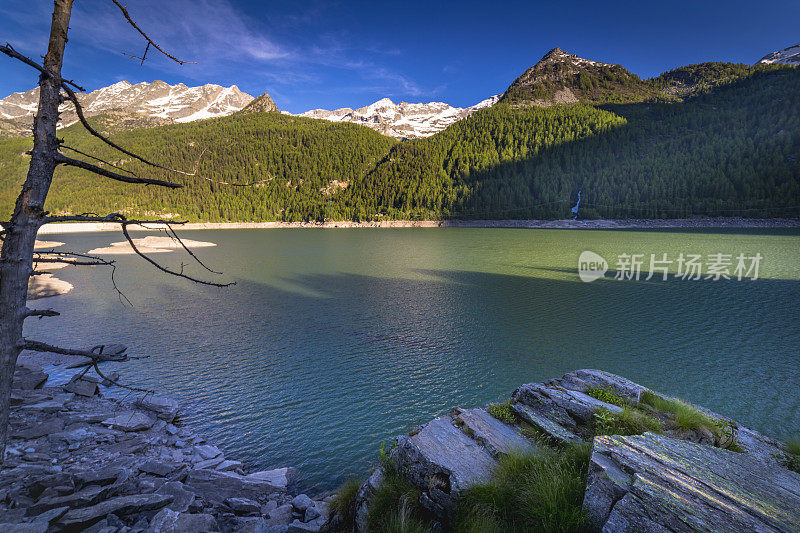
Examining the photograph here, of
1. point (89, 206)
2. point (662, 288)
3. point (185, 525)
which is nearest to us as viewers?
point (185, 525)

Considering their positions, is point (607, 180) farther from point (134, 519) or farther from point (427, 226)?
point (134, 519)

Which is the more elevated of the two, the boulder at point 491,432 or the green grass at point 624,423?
the green grass at point 624,423

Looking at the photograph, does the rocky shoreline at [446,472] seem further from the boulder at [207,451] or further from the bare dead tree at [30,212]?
the bare dead tree at [30,212]

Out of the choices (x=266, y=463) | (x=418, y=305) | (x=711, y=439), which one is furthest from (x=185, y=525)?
(x=418, y=305)

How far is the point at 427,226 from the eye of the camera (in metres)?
164

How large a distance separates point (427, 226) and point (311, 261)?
11267cm

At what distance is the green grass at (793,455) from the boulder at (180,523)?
11404mm

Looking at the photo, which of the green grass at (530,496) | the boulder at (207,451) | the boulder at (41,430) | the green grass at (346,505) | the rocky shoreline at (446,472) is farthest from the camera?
the boulder at (207,451)

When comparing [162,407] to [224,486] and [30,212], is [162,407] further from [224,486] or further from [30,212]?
[30,212]

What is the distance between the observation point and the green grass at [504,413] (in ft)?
28.1

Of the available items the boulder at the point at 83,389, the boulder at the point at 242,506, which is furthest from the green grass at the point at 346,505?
the boulder at the point at 83,389

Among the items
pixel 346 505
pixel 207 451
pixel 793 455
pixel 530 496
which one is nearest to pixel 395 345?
pixel 207 451

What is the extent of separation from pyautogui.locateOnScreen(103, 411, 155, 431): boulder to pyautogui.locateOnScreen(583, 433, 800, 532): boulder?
13.3 meters
